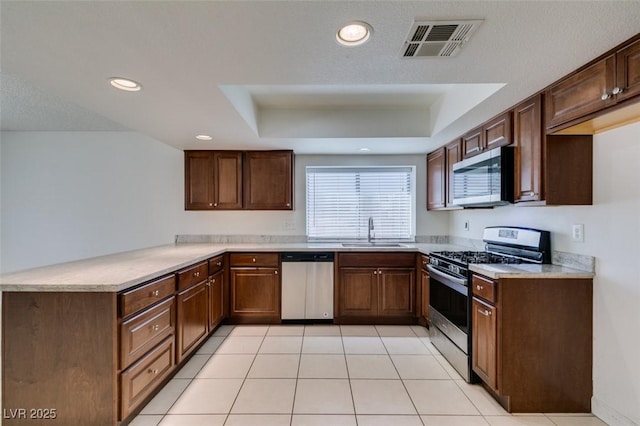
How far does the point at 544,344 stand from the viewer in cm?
192

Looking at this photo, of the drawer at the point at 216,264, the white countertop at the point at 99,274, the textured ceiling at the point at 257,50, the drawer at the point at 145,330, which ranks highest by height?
the textured ceiling at the point at 257,50

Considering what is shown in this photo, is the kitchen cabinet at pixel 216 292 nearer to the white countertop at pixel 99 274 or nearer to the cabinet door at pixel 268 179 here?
the white countertop at pixel 99 274

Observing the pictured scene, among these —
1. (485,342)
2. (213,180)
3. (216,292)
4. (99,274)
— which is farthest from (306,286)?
(99,274)

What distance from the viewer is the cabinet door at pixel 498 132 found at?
2.30 metres

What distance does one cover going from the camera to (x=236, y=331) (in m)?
3.25

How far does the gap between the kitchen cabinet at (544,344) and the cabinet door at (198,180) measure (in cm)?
324

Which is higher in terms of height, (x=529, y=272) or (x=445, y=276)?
(x=529, y=272)

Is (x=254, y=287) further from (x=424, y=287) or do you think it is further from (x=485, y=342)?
(x=485, y=342)

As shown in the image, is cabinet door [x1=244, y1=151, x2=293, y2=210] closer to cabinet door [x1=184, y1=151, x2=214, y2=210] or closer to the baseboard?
cabinet door [x1=184, y1=151, x2=214, y2=210]

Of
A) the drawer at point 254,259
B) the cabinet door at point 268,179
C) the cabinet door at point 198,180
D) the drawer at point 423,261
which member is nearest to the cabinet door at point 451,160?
the drawer at point 423,261

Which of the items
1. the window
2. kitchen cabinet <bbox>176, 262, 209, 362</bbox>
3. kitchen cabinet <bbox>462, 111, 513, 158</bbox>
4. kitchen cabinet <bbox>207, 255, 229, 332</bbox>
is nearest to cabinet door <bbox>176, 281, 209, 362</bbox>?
kitchen cabinet <bbox>176, 262, 209, 362</bbox>

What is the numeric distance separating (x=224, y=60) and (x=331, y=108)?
69.1 inches

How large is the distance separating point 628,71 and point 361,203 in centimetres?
285

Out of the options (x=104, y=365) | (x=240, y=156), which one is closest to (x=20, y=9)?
(x=104, y=365)
